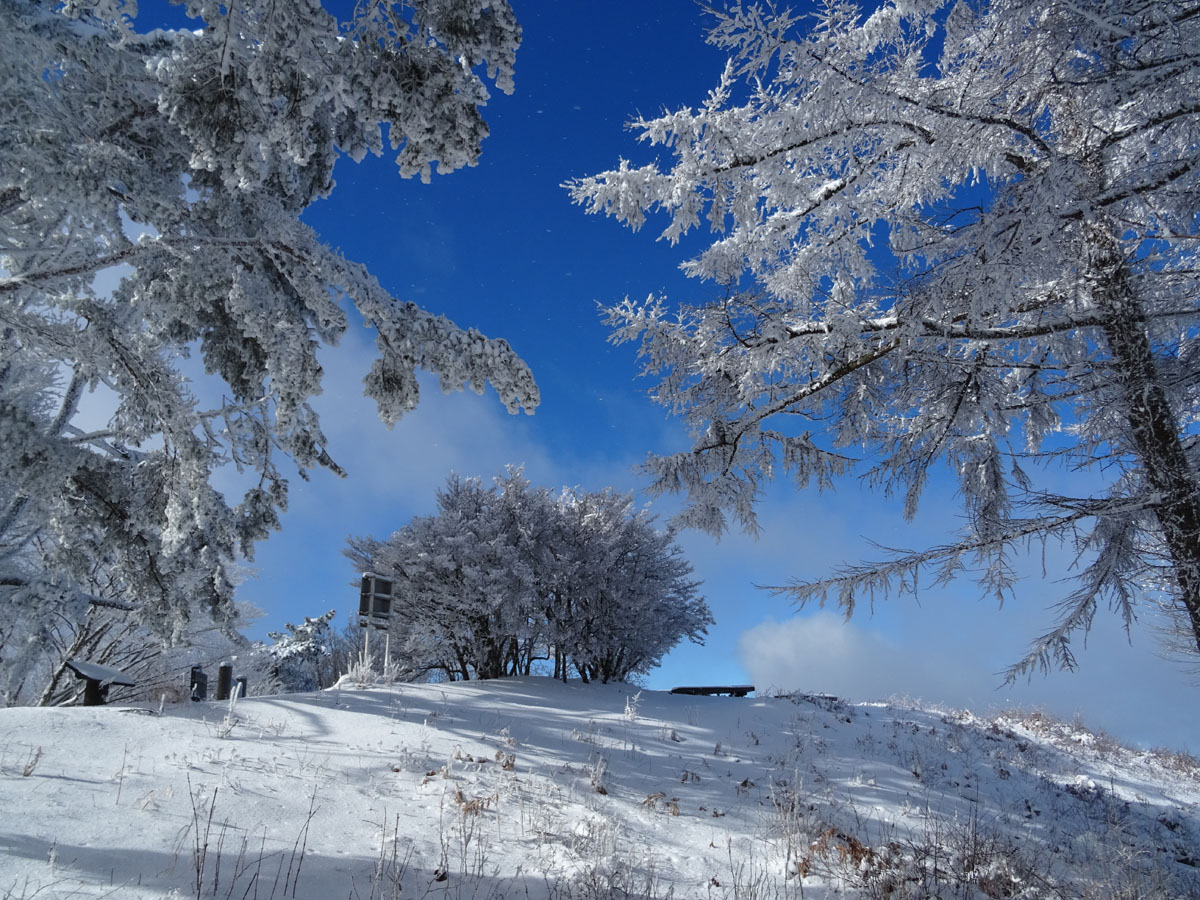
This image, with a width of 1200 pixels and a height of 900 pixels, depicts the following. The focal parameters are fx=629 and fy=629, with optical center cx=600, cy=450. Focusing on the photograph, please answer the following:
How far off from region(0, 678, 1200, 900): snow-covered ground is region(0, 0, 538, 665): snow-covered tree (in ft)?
7.63

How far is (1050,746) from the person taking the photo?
1257 centimetres

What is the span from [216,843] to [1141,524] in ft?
27.3

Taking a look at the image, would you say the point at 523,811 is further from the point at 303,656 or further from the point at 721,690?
the point at 303,656

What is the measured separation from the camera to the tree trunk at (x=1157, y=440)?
5578 mm

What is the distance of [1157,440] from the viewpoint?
5867mm

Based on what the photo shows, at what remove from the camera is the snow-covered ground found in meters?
3.88

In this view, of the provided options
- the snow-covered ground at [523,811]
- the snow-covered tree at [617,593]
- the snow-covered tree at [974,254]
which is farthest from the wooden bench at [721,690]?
the snow-covered tree at [974,254]

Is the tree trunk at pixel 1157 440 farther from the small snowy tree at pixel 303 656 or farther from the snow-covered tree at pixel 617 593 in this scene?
the small snowy tree at pixel 303 656

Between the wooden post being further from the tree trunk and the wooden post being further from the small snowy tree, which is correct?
the tree trunk

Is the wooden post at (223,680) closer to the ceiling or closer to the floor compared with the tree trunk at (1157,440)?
closer to the floor

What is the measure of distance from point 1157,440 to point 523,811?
6.66 m

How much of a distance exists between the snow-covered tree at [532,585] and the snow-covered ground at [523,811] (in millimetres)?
4672

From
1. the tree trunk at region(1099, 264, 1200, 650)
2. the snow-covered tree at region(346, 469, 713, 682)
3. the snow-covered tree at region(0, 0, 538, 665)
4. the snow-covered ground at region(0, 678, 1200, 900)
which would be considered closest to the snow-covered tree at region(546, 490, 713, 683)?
the snow-covered tree at region(346, 469, 713, 682)

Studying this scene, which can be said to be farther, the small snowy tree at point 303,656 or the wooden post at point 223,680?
the small snowy tree at point 303,656
